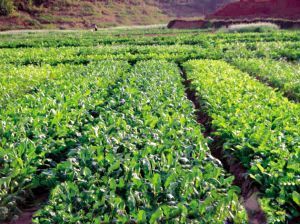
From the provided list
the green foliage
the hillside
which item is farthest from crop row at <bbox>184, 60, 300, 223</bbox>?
the green foliage

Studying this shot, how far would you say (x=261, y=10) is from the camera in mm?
53656

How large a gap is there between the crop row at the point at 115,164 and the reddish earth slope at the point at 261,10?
44037 mm

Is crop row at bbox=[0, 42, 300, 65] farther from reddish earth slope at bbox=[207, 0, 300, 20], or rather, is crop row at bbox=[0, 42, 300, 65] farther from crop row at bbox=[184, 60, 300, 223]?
reddish earth slope at bbox=[207, 0, 300, 20]

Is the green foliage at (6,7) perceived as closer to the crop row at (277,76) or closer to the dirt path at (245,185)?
the crop row at (277,76)

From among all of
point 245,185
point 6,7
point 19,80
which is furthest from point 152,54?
point 6,7

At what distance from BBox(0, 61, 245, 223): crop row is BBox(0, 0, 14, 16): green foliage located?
187 feet

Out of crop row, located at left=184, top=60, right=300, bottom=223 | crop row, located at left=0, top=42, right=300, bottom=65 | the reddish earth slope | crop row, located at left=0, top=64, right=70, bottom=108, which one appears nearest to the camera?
crop row, located at left=184, top=60, right=300, bottom=223

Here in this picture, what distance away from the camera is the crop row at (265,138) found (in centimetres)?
391

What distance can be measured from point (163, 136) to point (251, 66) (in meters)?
9.07

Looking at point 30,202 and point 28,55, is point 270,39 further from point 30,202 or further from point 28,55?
point 30,202

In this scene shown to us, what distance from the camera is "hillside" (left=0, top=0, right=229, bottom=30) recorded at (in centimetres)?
5816

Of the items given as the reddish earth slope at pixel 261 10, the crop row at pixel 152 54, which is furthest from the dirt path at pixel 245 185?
the reddish earth slope at pixel 261 10

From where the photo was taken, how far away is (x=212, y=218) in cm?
337

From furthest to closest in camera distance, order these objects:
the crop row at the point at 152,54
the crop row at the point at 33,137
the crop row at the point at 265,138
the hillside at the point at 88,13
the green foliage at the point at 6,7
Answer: the green foliage at the point at 6,7
the hillside at the point at 88,13
the crop row at the point at 152,54
the crop row at the point at 33,137
the crop row at the point at 265,138
